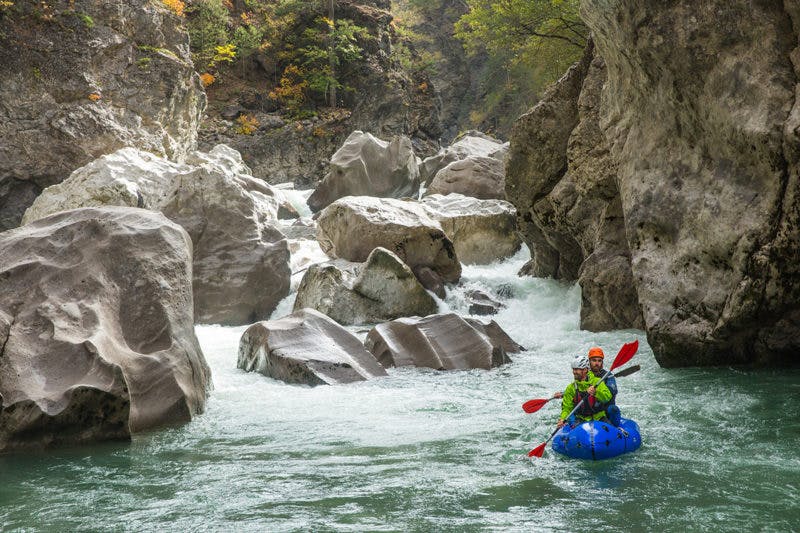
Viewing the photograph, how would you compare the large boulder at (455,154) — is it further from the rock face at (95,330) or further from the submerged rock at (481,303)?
the rock face at (95,330)

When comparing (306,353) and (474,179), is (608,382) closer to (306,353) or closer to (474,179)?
(306,353)

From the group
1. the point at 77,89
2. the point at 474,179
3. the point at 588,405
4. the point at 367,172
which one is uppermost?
the point at 77,89

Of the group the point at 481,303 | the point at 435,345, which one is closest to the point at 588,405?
the point at 435,345

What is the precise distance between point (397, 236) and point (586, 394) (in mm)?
8836

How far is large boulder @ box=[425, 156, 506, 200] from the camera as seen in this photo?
65.5 feet

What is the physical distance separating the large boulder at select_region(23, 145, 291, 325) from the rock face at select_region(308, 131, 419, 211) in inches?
329

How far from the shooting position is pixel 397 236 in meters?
15.0

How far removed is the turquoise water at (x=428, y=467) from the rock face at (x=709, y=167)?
0.58 meters

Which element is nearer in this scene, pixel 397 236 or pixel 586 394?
pixel 586 394

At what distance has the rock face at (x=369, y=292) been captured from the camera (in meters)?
13.3

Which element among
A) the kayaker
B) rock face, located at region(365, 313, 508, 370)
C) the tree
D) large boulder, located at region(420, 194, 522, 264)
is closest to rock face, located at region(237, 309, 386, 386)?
rock face, located at region(365, 313, 508, 370)

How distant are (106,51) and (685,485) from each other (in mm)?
19886

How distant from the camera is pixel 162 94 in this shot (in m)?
21.8

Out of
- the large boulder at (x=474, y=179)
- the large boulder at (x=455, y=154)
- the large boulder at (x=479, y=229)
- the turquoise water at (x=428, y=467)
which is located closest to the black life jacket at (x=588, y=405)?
the turquoise water at (x=428, y=467)
